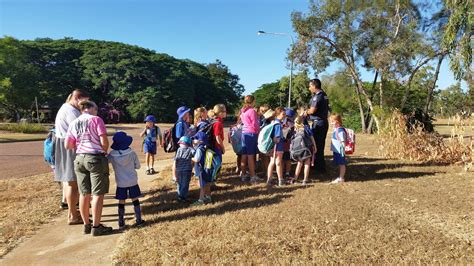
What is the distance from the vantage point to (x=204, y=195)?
240 inches

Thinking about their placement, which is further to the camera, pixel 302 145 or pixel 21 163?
pixel 21 163

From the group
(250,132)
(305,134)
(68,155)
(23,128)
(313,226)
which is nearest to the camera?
(313,226)

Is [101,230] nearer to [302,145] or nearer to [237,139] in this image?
[237,139]

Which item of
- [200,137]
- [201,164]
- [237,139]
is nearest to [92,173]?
[201,164]

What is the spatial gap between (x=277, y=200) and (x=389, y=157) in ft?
19.7

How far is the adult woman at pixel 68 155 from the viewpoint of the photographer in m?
5.24

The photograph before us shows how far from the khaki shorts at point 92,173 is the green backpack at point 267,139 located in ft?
9.72

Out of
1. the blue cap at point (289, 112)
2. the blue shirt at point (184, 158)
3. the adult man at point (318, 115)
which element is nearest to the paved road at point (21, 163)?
the blue shirt at point (184, 158)

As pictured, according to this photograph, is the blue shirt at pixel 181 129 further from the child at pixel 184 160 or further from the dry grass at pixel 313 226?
the dry grass at pixel 313 226

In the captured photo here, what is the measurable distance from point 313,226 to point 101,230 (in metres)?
2.61

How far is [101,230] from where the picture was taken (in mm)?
4938

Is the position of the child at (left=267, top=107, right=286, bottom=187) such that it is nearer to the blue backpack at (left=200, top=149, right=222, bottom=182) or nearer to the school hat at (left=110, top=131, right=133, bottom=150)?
the blue backpack at (left=200, top=149, right=222, bottom=182)

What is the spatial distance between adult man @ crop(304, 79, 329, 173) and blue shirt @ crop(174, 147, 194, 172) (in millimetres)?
2628

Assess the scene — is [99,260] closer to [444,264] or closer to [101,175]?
[101,175]
